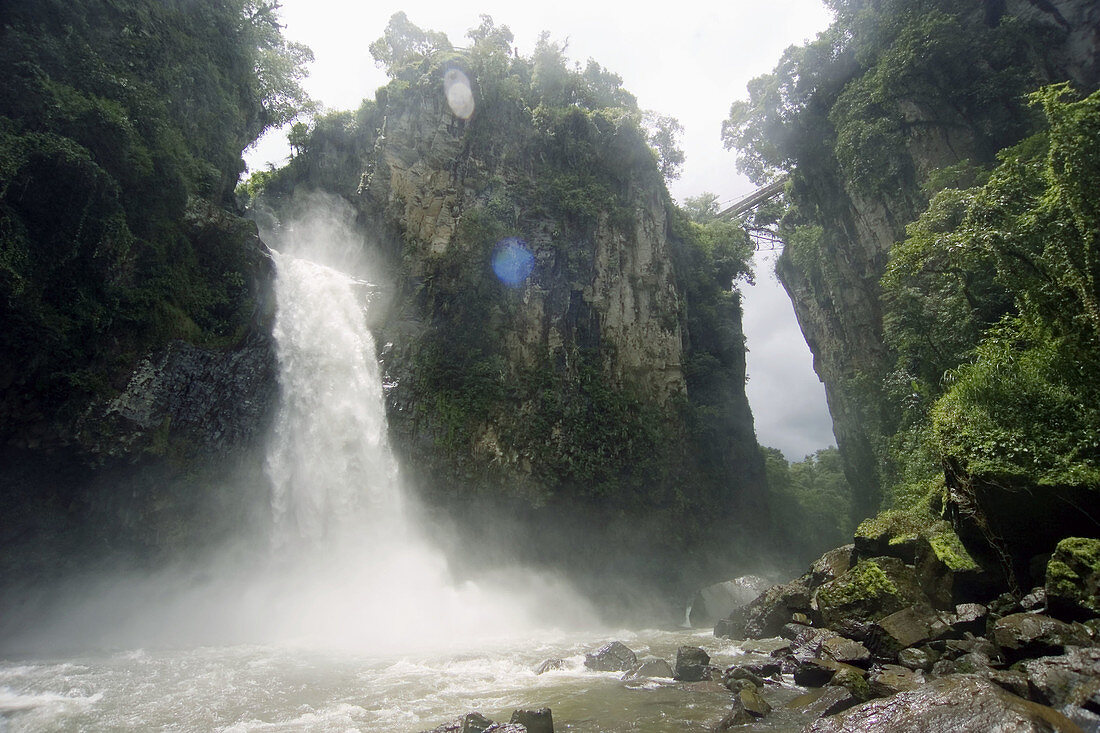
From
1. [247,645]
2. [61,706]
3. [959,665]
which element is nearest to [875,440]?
[959,665]

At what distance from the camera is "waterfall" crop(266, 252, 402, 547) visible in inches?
617

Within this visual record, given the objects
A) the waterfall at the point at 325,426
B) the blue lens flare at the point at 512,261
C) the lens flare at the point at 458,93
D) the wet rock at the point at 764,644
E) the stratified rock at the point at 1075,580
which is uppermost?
the lens flare at the point at 458,93

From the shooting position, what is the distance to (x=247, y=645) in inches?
484

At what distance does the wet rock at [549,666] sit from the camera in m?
9.43

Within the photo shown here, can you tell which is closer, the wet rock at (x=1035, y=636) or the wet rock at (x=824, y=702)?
the wet rock at (x=1035, y=636)

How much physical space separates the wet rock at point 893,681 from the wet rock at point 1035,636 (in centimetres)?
97

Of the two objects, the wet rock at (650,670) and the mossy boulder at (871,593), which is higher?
the mossy boulder at (871,593)

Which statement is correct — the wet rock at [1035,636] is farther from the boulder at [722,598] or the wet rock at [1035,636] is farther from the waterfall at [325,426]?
the waterfall at [325,426]

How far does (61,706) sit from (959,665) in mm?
11246

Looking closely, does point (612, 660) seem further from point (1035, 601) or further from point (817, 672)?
point (1035, 601)

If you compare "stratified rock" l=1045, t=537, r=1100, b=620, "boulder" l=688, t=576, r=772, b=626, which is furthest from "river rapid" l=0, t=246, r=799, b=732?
"boulder" l=688, t=576, r=772, b=626

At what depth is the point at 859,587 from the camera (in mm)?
9672

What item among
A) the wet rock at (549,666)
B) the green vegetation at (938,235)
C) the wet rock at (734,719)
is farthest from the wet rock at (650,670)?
the green vegetation at (938,235)

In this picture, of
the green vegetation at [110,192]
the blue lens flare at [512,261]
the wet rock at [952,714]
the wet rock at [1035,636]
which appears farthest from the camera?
the blue lens flare at [512,261]
